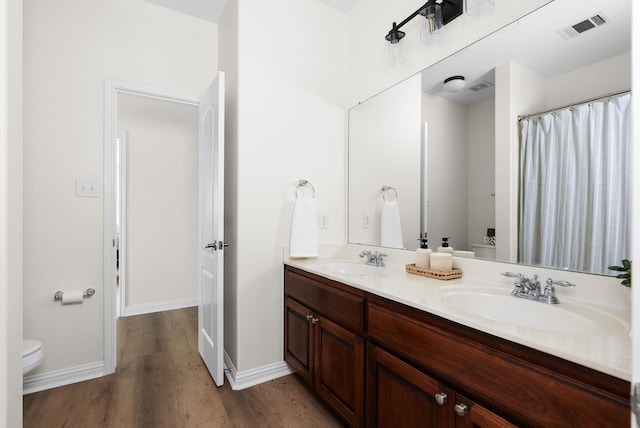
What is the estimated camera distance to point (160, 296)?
3.66m

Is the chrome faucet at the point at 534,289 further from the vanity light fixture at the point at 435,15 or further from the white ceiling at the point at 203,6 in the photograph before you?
the white ceiling at the point at 203,6

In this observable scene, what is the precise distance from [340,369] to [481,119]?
1379 mm

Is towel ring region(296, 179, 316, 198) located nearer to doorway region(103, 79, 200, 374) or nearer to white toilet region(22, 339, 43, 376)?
white toilet region(22, 339, 43, 376)

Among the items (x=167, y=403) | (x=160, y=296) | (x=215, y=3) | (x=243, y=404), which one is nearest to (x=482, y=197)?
(x=243, y=404)

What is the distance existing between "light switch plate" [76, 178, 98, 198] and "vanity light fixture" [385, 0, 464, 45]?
7.37 feet

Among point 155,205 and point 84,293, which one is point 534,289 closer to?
point 84,293

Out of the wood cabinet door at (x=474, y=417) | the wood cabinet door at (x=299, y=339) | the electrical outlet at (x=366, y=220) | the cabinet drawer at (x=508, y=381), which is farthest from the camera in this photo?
the electrical outlet at (x=366, y=220)

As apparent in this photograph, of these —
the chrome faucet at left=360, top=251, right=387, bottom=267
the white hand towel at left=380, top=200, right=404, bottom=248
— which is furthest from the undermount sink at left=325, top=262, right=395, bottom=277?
the white hand towel at left=380, top=200, right=404, bottom=248

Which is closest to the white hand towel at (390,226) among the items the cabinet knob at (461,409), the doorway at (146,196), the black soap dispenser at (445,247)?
the black soap dispenser at (445,247)

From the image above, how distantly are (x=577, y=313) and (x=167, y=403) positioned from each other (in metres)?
2.05

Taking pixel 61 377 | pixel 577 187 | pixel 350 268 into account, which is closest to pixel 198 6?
pixel 350 268

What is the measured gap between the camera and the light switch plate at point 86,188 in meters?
2.08

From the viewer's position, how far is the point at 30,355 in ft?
5.60

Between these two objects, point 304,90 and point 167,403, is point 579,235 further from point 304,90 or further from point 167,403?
point 167,403
